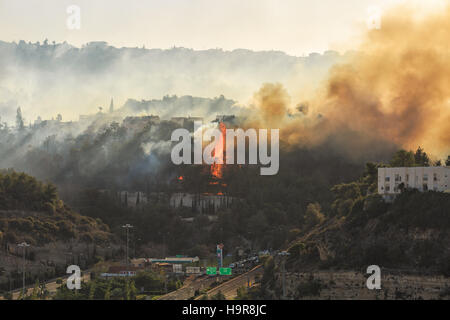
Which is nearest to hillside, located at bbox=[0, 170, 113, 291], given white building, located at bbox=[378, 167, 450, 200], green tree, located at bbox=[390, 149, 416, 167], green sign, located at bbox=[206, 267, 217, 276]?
green sign, located at bbox=[206, 267, 217, 276]

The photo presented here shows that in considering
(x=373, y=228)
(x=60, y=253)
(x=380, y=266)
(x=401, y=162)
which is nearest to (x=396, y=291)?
(x=380, y=266)

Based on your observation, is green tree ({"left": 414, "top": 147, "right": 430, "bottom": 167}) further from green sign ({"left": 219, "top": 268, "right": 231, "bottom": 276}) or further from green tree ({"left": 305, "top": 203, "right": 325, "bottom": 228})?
green sign ({"left": 219, "top": 268, "right": 231, "bottom": 276})

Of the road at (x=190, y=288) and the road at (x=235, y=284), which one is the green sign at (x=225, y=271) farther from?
the road at (x=190, y=288)

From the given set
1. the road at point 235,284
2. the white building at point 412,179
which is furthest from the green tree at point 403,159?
the road at point 235,284

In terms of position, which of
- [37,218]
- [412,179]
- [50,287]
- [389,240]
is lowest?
[50,287]

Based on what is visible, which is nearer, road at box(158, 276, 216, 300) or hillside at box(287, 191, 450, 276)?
hillside at box(287, 191, 450, 276)

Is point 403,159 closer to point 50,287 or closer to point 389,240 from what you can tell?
point 389,240

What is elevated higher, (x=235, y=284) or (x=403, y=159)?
(x=403, y=159)

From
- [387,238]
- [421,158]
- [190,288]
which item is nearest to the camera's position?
[387,238]

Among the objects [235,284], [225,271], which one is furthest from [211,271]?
[235,284]
